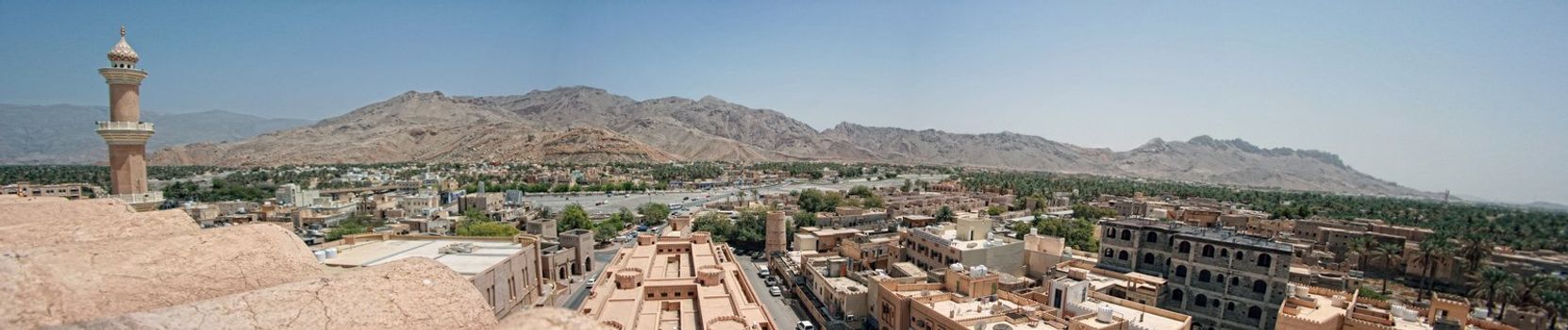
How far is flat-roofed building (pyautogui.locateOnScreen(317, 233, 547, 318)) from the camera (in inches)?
905

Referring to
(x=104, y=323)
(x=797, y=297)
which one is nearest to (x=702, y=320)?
(x=797, y=297)

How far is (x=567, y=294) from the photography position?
102 ft

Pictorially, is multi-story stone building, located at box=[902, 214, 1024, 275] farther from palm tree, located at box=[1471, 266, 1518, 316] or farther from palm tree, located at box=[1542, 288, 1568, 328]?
palm tree, located at box=[1542, 288, 1568, 328]

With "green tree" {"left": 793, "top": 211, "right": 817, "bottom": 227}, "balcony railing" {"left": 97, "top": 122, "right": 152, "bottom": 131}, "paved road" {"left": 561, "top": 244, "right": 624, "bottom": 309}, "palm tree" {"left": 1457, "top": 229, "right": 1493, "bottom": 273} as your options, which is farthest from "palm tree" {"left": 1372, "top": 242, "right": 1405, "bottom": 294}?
"balcony railing" {"left": 97, "top": 122, "right": 152, "bottom": 131}

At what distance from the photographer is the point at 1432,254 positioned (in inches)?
1388

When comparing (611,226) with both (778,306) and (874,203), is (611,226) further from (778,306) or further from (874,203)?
(874,203)

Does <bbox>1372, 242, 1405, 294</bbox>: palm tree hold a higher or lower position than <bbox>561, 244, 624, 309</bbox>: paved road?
higher

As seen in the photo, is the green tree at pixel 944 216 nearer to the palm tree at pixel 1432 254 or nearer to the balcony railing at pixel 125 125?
the palm tree at pixel 1432 254

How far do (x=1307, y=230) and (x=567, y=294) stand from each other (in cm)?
5310

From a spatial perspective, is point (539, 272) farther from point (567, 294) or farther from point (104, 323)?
point (104, 323)

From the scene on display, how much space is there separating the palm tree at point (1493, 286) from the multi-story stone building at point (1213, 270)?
14550 millimetres

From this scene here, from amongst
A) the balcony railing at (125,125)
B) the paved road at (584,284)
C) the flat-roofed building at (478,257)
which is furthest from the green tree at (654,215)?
the balcony railing at (125,125)

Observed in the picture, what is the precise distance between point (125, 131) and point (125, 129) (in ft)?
0.25

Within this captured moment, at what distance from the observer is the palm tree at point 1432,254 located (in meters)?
35.5
